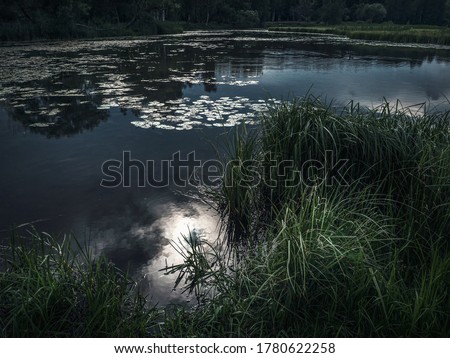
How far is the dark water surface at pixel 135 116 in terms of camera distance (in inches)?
167

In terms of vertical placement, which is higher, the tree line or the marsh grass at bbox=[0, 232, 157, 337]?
the tree line

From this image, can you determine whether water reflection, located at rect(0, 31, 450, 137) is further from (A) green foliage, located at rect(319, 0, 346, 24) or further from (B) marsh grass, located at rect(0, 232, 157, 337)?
(A) green foliage, located at rect(319, 0, 346, 24)

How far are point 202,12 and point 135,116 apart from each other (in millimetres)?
57155

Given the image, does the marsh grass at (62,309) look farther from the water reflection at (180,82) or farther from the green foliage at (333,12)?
the green foliage at (333,12)

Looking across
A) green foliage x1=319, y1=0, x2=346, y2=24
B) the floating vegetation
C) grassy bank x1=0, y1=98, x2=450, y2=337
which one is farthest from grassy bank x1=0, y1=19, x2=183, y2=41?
green foliage x1=319, y1=0, x2=346, y2=24

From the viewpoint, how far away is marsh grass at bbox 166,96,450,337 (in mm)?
2508

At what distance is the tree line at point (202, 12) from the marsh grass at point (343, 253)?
1029 inches

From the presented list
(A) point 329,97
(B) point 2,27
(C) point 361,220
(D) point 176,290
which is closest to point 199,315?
(D) point 176,290

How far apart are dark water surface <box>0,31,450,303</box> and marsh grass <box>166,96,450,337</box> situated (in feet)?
2.25

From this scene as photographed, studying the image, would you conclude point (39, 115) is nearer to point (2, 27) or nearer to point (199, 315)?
point (199, 315)

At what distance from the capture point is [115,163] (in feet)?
19.9

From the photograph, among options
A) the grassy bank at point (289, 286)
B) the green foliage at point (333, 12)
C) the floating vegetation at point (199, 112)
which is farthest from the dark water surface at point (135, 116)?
the green foliage at point (333, 12)

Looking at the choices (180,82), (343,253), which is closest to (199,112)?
(180,82)

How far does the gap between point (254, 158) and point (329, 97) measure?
20.9ft
